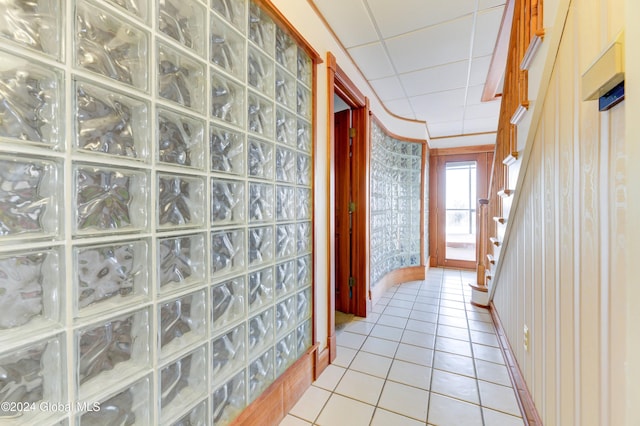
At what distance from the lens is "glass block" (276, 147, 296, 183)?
1.43 m

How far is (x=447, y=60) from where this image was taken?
7.57 feet

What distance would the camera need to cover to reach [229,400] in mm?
1104

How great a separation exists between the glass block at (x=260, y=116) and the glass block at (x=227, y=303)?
713 mm

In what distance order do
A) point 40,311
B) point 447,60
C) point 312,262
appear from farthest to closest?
point 447,60 < point 312,262 < point 40,311

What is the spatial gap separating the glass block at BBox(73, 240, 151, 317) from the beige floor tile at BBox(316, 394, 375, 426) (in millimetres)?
1190

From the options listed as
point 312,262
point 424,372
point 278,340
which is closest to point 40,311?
point 278,340

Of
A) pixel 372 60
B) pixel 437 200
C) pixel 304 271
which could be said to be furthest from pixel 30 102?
pixel 437 200

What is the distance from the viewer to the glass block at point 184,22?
0.87 meters

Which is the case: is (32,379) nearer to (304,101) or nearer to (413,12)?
(304,101)

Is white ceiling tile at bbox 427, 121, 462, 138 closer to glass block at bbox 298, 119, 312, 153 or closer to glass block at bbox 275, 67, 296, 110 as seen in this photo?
glass block at bbox 298, 119, 312, 153

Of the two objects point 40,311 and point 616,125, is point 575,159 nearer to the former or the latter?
point 616,125

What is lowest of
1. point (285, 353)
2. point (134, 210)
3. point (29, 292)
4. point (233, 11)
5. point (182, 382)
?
point (285, 353)

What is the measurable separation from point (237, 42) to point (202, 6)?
7.5 inches

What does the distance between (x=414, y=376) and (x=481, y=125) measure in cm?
382
